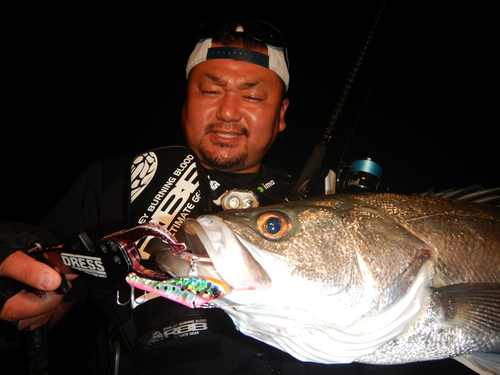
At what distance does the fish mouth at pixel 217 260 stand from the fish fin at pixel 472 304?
2.00 ft

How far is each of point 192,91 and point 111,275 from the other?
140 centimetres

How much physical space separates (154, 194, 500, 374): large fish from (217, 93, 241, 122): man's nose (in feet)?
3.16

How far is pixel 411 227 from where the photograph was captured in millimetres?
907

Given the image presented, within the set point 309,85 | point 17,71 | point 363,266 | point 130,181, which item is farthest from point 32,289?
point 309,85

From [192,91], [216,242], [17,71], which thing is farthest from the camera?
[17,71]

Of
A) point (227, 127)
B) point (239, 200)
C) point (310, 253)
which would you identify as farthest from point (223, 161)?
point (310, 253)

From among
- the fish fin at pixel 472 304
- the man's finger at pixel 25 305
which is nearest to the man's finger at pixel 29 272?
the man's finger at pixel 25 305

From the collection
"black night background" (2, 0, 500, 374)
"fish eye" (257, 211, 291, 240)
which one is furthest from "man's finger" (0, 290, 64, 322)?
"black night background" (2, 0, 500, 374)

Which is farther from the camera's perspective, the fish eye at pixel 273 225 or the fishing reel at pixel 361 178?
the fishing reel at pixel 361 178

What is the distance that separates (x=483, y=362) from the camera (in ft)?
3.02

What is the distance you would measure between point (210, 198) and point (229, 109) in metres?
0.63

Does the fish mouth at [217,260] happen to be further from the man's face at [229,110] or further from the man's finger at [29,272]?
the man's face at [229,110]

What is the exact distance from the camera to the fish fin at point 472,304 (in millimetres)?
830

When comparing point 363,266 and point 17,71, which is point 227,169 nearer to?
point 363,266
